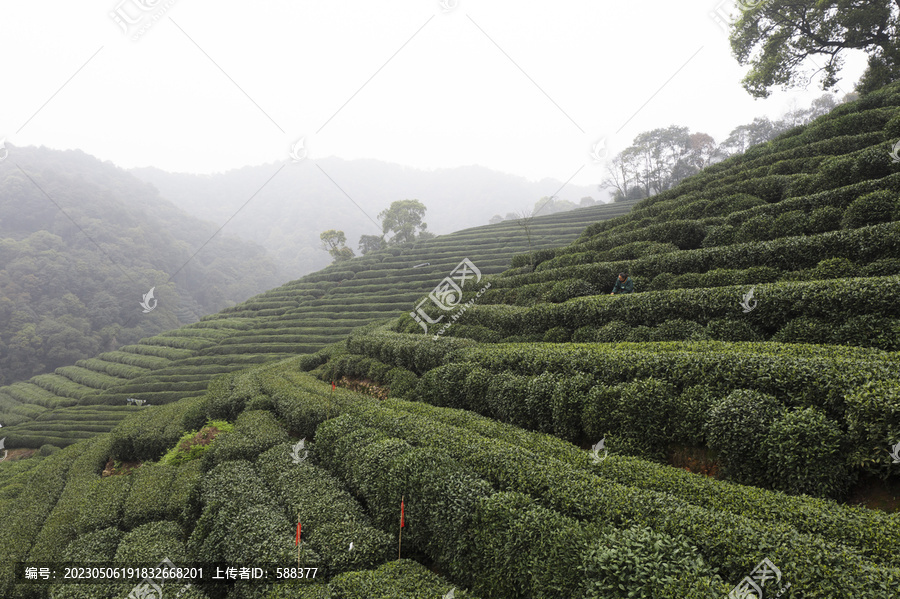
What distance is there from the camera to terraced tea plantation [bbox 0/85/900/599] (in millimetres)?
4371

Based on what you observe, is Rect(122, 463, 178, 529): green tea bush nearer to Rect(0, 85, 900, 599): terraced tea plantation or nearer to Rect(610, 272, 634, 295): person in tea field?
Rect(0, 85, 900, 599): terraced tea plantation

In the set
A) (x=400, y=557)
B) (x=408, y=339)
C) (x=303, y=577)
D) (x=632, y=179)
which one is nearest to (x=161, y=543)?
(x=303, y=577)

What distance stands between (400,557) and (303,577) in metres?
1.54

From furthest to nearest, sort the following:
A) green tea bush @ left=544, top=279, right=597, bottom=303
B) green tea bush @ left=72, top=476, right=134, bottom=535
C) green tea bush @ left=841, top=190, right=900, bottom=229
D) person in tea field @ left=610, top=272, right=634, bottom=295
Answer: green tea bush @ left=544, top=279, right=597, bottom=303 < person in tea field @ left=610, top=272, right=634, bottom=295 < green tea bush @ left=841, top=190, right=900, bottom=229 < green tea bush @ left=72, top=476, right=134, bottom=535

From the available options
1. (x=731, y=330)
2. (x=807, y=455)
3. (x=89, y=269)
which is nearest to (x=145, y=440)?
(x=807, y=455)

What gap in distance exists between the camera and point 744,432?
5805 millimetres

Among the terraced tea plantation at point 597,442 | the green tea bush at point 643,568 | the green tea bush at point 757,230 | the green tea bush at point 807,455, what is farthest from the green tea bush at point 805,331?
the green tea bush at point 643,568

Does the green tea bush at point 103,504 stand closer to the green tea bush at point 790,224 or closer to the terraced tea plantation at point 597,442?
the terraced tea plantation at point 597,442

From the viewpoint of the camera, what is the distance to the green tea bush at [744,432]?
5676mm

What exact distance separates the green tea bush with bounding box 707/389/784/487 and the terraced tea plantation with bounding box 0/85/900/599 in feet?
0.10

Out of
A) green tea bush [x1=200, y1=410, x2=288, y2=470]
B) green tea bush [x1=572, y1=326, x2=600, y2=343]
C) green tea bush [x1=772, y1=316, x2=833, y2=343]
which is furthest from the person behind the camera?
green tea bush [x1=572, y1=326, x2=600, y2=343]

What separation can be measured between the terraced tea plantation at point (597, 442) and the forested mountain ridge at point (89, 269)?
152 feet

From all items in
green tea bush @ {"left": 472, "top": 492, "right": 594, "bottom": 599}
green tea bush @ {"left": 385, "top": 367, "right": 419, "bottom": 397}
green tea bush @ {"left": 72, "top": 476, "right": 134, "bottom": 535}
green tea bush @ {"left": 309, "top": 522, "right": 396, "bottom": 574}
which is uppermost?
green tea bush @ {"left": 385, "top": 367, "right": 419, "bottom": 397}

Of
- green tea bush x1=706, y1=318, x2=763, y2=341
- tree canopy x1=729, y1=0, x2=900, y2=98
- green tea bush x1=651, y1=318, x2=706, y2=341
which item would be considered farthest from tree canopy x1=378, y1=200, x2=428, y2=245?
green tea bush x1=706, y1=318, x2=763, y2=341
